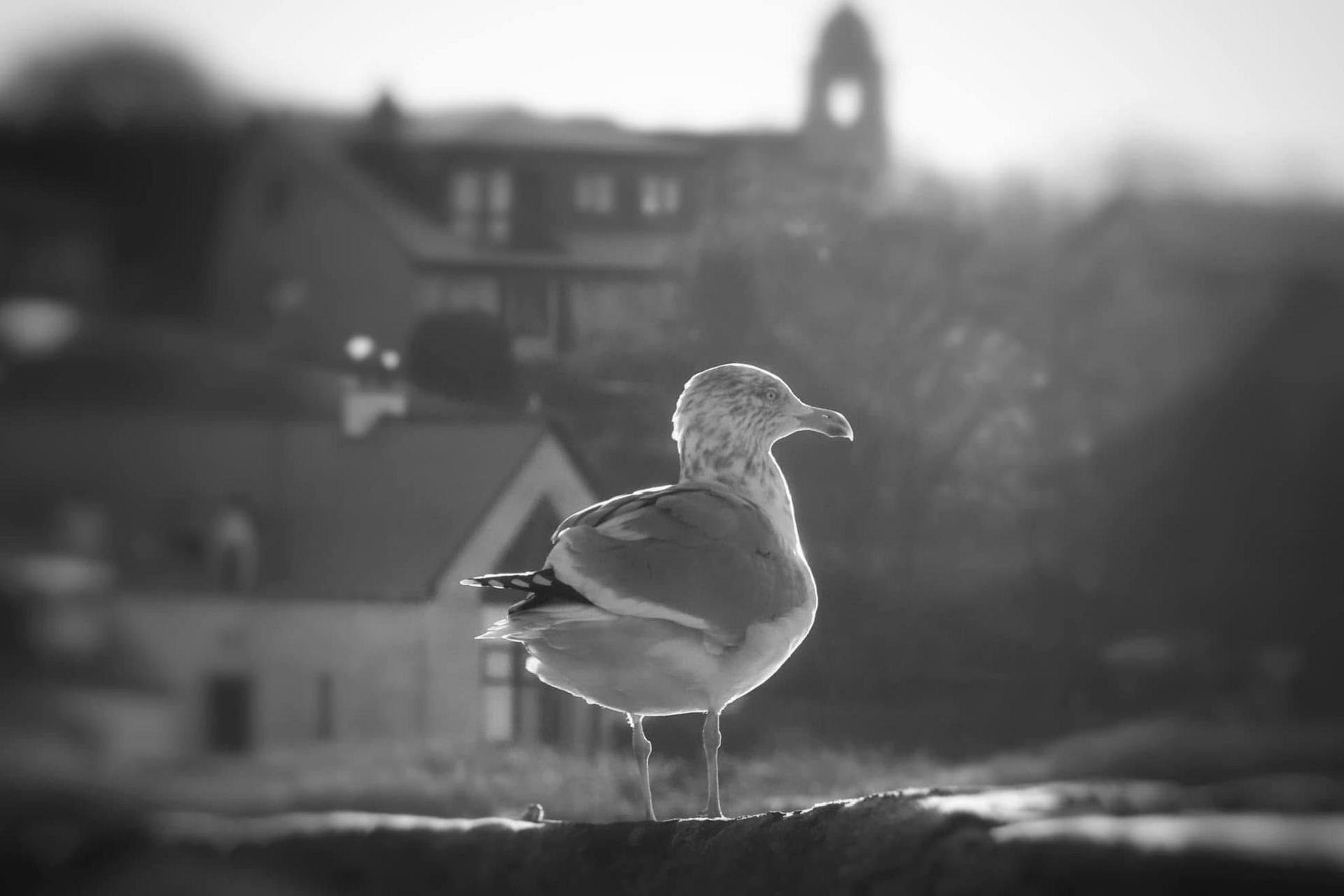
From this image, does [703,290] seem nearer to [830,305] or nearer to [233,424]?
[830,305]

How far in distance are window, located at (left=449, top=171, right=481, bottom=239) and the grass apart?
1.22 m

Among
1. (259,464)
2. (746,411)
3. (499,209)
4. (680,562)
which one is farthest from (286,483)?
(680,562)

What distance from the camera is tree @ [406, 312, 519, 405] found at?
3.77 metres

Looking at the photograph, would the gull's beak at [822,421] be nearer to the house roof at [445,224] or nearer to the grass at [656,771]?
the grass at [656,771]

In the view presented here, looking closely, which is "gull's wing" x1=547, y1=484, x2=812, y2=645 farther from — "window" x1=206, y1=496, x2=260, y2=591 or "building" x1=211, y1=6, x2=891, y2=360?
"window" x1=206, y1=496, x2=260, y2=591

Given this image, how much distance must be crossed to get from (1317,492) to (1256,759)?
950 mm

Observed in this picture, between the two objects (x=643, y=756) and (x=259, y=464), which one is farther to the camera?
(x=259, y=464)

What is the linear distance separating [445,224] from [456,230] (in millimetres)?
34

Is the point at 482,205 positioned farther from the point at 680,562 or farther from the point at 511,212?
the point at 680,562

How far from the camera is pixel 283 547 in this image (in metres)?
4.09

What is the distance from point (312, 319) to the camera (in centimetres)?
404

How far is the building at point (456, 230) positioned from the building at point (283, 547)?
211mm

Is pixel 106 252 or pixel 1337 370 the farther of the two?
pixel 1337 370

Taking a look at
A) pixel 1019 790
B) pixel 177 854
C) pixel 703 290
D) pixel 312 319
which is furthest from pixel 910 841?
pixel 312 319
